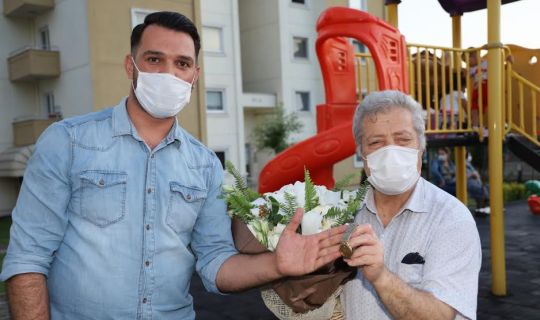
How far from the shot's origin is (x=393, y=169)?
6.59 ft

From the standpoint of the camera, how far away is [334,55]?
5.64 meters

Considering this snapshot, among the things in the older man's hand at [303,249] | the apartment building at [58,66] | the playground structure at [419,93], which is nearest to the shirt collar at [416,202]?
the older man's hand at [303,249]

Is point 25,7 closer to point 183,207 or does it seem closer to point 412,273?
point 183,207

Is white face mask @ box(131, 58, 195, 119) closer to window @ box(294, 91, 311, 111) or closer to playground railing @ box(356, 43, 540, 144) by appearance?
playground railing @ box(356, 43, 540, 144)

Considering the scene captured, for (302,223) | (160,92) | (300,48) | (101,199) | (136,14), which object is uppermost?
(136,14)

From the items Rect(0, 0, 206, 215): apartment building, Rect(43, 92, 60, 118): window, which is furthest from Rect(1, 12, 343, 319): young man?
Rect(43, 92, 60, 118): window

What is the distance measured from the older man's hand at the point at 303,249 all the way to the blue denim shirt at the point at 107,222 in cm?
45

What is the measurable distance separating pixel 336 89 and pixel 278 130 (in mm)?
15258

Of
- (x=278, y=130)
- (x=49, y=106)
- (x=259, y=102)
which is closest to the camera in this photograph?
(x=49, y=106)

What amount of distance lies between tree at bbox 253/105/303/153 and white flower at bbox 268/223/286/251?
18.5 meters

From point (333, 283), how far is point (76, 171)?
108 cm

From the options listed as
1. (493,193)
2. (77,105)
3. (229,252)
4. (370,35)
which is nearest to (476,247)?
(229,252)

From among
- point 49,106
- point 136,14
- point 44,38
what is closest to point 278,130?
point 136,14

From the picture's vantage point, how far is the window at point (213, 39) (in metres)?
19.8
